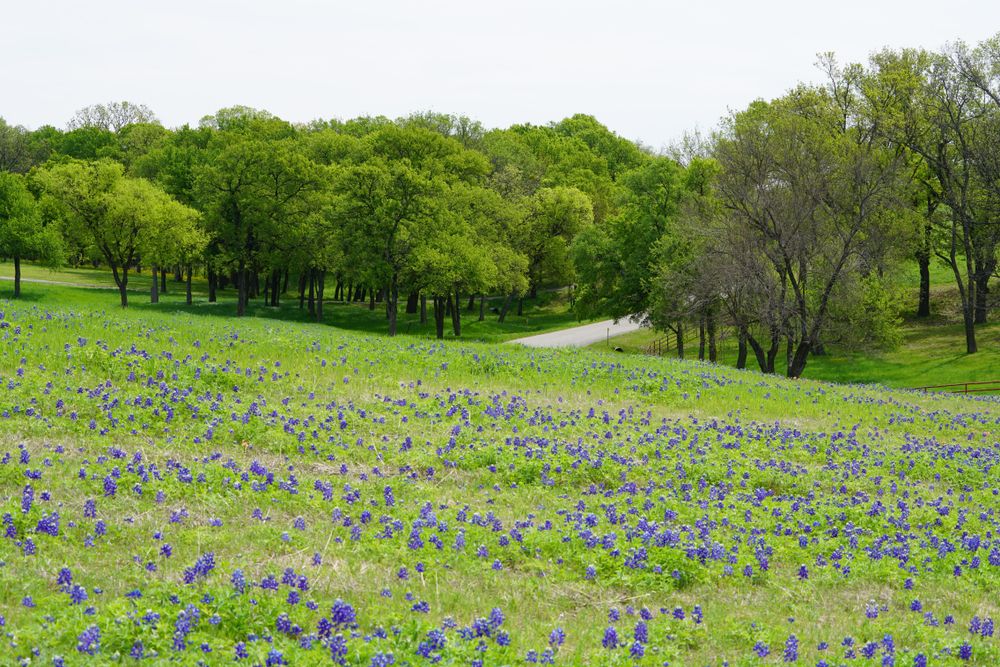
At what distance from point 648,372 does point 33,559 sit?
17725 mm

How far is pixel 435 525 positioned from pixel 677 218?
1935 inches

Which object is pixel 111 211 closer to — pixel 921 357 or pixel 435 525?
pixel 921 357

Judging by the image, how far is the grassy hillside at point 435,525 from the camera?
19.4ft

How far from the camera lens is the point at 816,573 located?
340 inches

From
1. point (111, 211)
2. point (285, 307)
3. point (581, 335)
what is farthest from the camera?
point (285, 307)

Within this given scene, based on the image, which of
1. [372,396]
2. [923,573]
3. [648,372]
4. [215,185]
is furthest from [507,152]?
[923,573]

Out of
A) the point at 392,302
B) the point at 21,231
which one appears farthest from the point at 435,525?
the point at 21,231

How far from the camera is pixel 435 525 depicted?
8492 mm

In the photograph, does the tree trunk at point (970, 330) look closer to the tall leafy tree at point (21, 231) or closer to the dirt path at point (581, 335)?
the dirt path at point (581, 335)

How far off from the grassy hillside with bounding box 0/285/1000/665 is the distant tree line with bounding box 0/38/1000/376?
26142mm

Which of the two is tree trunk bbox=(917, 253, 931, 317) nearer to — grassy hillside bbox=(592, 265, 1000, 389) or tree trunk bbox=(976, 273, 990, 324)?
grassy hillside bbox=(592, 265, 1000, 389)

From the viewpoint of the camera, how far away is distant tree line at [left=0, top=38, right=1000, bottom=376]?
41.4 m

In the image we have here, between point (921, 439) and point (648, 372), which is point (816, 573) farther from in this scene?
point (648, 372)

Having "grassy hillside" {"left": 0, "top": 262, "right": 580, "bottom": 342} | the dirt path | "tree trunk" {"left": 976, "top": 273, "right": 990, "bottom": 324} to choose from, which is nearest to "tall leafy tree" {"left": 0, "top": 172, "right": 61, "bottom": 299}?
"grassy hillside" {"left": 0, "top": 262, "right": 580, "bottom": 342}
